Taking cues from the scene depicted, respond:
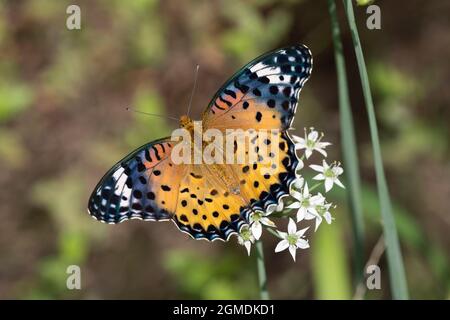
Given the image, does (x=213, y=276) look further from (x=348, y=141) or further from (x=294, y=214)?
(x=348, y=141)

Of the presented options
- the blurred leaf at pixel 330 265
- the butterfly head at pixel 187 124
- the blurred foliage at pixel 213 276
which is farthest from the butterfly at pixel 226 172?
the blurred foliage at pixel 213 276

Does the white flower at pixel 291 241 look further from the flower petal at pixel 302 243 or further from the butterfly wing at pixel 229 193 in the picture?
the butterfly wing at pixel 229 193

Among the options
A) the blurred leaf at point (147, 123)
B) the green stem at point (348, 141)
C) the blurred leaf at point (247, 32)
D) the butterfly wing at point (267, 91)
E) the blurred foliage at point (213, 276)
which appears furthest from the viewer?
the blurred leaf at point (247, 32)

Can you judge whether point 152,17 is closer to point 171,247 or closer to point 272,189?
point 171,247

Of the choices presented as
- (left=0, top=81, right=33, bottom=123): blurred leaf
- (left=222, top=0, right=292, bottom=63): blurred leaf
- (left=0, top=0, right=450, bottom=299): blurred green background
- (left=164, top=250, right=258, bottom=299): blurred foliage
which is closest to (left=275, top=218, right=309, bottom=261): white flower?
(left=164, top=250, right=258, bottom=299): blurred foliage

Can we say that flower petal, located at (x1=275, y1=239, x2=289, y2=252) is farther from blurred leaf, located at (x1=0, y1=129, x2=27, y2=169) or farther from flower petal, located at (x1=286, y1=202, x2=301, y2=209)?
blurred leaf, located at (x1=0, y1=129, x2=27, y2=169)

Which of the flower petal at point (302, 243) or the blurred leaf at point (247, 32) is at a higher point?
the blurred leaf at point (247, 32)
